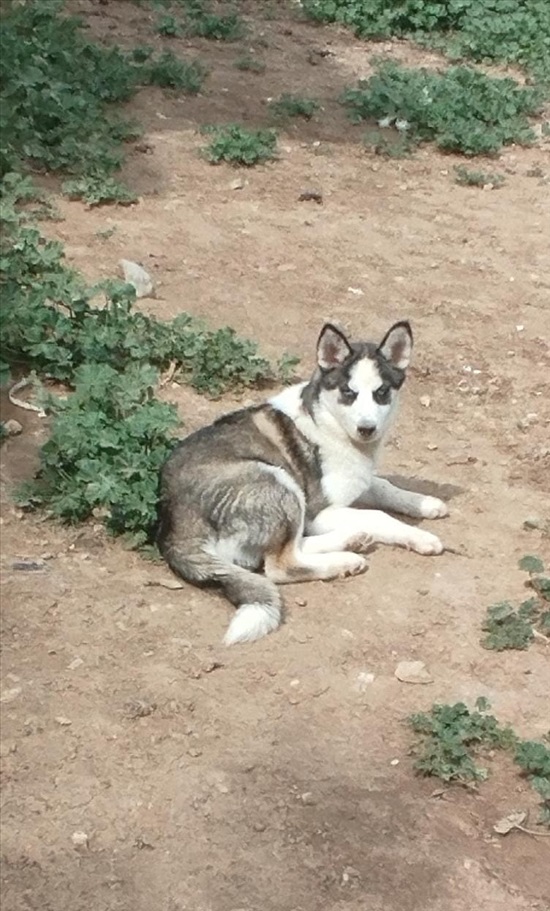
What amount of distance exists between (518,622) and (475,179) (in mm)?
5939

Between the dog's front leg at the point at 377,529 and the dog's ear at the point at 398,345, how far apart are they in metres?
0.70

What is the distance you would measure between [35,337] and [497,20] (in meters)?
8.12

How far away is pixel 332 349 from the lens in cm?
605

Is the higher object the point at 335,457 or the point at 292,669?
the point at 335,457

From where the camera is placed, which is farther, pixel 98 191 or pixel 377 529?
pixel 98 191

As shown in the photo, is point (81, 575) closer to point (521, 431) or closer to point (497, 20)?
point (521, 431)

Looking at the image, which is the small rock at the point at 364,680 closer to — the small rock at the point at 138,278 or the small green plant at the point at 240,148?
the small rock at the point at 138,278

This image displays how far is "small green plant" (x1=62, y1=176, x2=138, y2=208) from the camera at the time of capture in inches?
368

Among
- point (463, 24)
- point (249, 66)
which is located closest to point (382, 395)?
point (249, 66)

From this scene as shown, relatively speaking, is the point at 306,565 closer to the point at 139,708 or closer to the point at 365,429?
the point at 365,429

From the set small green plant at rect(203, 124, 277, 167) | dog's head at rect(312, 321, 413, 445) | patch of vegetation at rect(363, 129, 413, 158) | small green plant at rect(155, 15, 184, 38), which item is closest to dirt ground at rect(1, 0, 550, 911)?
dog's head at rect(312, 321, 413, 445)

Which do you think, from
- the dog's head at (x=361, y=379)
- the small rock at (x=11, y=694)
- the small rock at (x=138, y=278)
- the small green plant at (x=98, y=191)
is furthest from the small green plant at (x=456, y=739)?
the small green plant at (x=98, y=191)

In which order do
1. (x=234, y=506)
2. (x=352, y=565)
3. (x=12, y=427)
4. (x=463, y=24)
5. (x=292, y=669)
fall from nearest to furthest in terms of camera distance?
(x=292, y=669), (x=234, y=506), (x=352, y=565), (x=12, y=427), (x=463, y=24)

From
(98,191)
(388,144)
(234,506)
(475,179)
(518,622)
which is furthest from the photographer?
(388,144)
